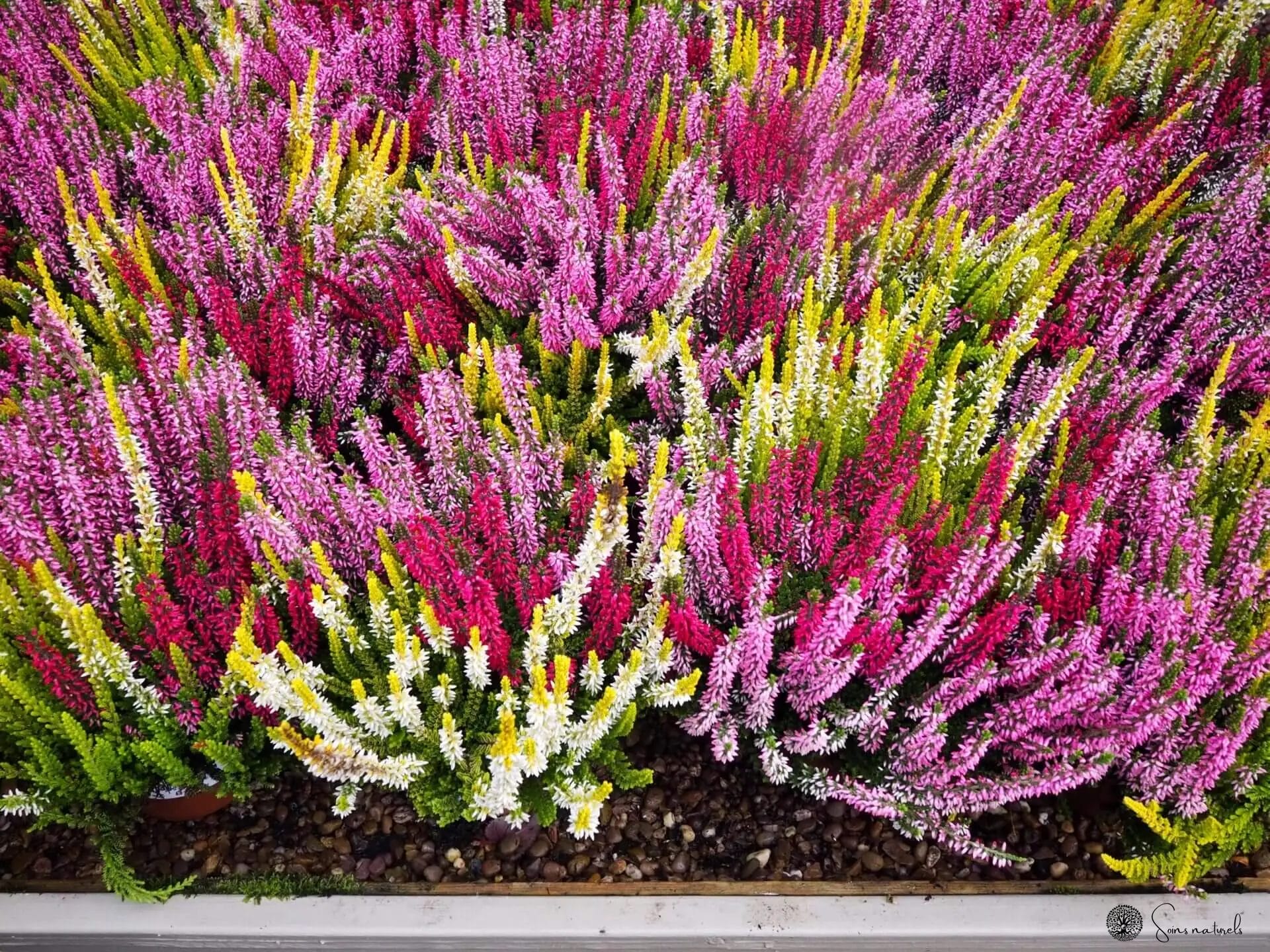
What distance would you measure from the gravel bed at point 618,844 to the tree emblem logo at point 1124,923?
0.09m

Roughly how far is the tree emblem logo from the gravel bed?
0.09 meters

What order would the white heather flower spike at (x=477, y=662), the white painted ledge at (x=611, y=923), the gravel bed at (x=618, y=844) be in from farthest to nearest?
the gravel bed at (x=618, y=844) < the white painted ledge at (x=611, y=923) < the white heather flower spike at (x=477, y=662)

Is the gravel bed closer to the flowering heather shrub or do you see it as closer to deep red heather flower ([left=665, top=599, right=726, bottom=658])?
the flowering heather shrub

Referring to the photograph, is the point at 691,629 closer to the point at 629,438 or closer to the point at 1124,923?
the point at 629,438

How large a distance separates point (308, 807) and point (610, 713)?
832mm

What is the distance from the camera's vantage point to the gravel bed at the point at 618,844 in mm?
1978

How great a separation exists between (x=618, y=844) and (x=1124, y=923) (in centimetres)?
112

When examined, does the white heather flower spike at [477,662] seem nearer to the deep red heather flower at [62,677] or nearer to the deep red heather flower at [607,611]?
the deep red heather flower at [607,611]

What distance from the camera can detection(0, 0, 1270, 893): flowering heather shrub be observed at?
1860mm

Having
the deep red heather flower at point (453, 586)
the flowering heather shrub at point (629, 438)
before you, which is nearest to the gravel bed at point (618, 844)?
the flowering heather shrub at point (629, 438)

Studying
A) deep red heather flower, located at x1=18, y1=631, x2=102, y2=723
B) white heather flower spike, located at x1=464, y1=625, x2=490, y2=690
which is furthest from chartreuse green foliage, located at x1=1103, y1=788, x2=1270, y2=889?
deep red heather flower, located at x1=18, y1=631, x2=102, y2=723

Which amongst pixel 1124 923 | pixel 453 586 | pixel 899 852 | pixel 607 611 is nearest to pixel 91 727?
pixel 453 586

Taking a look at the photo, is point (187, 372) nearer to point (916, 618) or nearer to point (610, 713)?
point (610, 713)

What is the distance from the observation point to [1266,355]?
2.55m
